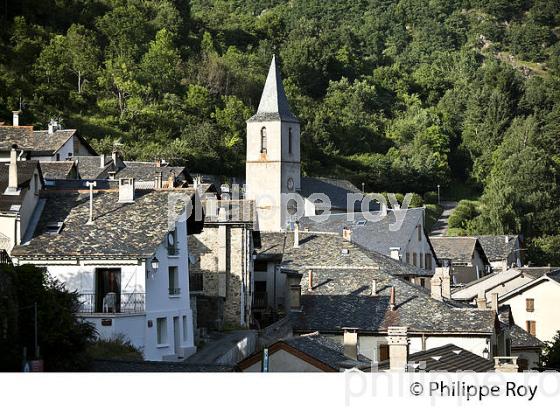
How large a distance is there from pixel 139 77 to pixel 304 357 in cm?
6646

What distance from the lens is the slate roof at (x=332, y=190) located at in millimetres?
90688

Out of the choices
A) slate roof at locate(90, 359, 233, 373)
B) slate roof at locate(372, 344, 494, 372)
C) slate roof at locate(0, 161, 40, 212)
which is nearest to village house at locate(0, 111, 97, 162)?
slate roof at locate(0, 161, 40, 212)

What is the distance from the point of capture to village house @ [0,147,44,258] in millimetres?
29922

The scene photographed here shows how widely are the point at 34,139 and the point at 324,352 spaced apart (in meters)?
25.2

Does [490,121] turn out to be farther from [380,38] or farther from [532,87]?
[380,38]

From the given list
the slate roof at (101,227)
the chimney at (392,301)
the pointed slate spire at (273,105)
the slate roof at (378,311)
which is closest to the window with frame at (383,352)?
the slate roof at (378,311)

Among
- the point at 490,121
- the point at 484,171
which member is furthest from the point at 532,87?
the point at 484,171

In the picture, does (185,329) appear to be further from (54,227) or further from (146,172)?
(146,172)

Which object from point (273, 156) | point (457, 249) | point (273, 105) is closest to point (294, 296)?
point (457, 249)

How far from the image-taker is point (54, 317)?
79.2 ft

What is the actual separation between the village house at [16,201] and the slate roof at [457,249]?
134ft

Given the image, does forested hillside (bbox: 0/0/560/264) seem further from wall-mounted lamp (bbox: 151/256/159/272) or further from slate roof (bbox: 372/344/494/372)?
slate roof (bbox: 372/344/494/372)

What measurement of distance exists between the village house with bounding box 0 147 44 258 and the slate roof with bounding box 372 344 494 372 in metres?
8.35

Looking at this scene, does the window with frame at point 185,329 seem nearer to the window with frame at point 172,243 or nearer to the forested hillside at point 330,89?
the window with frame at point 172,243
